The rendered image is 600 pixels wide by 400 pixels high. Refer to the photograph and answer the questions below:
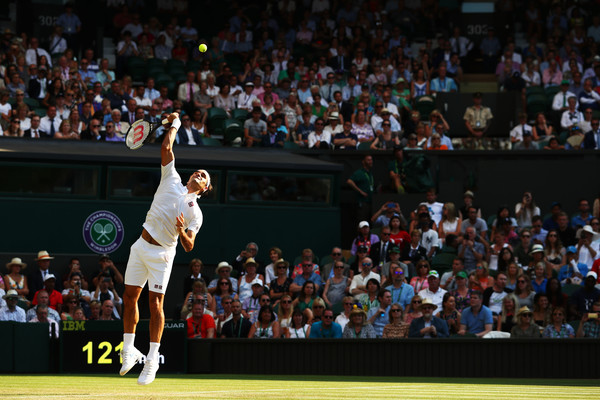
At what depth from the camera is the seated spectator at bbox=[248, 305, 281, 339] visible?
51.7 ft

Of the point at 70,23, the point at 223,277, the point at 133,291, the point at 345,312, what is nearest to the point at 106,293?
the point at 223,277

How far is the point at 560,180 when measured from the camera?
2120 cm

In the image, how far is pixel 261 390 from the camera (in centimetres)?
1039

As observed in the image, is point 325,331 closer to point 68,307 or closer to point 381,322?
point 381,322

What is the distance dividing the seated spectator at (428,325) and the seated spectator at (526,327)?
99 centimetres

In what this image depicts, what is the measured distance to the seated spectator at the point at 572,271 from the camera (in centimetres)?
1731

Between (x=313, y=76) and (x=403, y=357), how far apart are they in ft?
31.9

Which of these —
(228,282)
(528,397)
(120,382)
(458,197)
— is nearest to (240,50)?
(458,197)

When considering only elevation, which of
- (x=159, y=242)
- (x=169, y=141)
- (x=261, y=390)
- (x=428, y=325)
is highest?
(x=169, y=141)

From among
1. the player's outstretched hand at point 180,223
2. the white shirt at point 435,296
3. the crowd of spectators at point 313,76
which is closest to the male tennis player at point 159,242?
the player's outstretched hand at point 180,223

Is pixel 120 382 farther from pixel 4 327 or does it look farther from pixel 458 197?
pixel 458 197

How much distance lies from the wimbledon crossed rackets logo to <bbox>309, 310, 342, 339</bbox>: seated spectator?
516 centimetres

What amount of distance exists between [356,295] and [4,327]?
5.33 meters

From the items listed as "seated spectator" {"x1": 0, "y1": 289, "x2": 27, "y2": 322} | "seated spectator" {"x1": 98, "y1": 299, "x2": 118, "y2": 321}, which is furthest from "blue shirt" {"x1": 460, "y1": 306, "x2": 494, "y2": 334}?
"seated spectator" {"x1": 0, "y1": 289, "x2": 27, "y2": 322}
